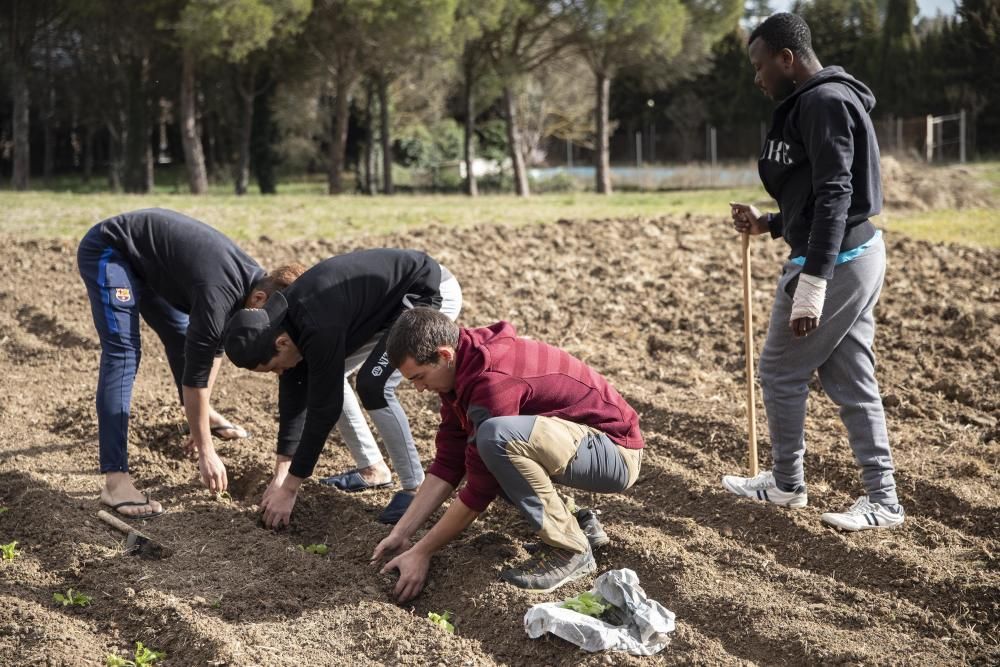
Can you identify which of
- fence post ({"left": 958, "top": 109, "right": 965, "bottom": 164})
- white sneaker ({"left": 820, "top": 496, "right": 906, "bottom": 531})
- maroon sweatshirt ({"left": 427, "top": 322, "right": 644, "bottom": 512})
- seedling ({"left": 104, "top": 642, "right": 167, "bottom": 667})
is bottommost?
seedling ({"left": 104, "top": 642, "right": 167, "bottom": 667})

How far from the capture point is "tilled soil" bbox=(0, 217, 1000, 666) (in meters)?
3.82

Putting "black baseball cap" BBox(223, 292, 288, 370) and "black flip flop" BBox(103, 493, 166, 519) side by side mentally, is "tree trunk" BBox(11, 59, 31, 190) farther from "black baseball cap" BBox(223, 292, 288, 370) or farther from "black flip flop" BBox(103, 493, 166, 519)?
"black baseball cap" BBox(223, 292, 288, 370)

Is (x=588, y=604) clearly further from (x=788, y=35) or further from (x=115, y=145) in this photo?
(x=115, y=145)

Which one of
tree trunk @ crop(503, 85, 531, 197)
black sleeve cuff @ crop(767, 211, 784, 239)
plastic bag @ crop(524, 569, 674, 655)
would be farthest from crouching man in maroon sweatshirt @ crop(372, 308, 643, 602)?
tree trunk @ crop(503, 85, 531, 197)

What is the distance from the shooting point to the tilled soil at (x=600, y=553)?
3824 millimetres

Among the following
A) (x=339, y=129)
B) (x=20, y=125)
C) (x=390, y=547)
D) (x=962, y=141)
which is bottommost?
(x=390, y=547)

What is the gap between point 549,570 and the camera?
4.16 m

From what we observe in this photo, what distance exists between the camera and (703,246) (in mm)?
11797

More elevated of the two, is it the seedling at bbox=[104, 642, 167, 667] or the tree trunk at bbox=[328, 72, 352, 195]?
the tree trunk at bbox=[328, 72, 352, 195]

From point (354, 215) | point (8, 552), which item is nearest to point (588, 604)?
point (8, 552)

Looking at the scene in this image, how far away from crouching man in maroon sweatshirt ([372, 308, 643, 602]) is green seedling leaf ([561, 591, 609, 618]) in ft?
0.80

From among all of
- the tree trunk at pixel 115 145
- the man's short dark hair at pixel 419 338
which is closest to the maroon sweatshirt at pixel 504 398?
the man's short dark hair at pixel 419 338

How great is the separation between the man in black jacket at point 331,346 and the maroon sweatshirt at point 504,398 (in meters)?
0.57

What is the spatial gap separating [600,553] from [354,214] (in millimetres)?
11788
